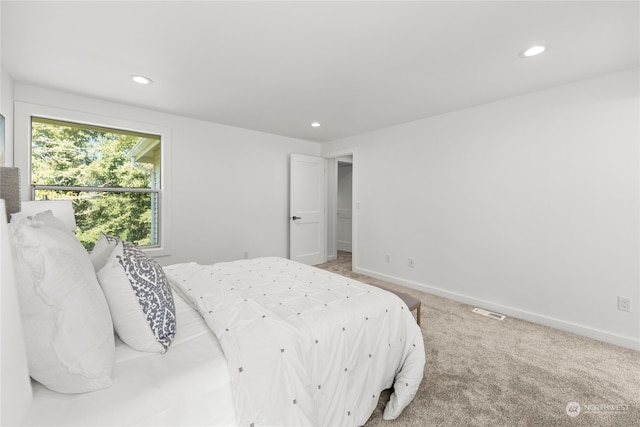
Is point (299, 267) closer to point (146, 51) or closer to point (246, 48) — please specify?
point (246, 48)

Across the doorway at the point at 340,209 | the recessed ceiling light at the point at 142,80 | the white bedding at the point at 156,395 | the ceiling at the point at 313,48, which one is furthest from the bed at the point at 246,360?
the doorway at the point at 340,209

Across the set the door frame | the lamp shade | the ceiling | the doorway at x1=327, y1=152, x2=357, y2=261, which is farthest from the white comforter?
the doorway at x1=327, y1=152, x2=357, y2=261

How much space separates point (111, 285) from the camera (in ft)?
3.74

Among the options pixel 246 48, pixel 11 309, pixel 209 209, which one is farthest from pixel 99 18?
pixel 209 209

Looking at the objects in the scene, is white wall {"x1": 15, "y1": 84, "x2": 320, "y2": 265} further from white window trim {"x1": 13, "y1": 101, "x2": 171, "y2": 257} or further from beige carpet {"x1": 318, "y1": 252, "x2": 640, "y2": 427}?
beige carpet {"x1": 318, "y1": 252, "x2": 640, "y2": 427}

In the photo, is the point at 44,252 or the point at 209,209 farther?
the point at 209,209

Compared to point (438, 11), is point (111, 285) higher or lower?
lower

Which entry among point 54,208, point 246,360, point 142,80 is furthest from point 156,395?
point 142,80

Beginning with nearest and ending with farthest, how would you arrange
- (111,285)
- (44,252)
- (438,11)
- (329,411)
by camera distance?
1. (44,252)
2. (111,285)
3. (329,411)
4. (438,11)

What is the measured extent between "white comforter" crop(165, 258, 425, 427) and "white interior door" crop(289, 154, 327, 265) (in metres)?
2.79

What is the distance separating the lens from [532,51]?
2.09 m

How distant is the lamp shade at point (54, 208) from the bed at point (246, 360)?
3.40 ft

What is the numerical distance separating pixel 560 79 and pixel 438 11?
5.82 ft

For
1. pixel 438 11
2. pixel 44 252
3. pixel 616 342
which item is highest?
pixel 438 11
